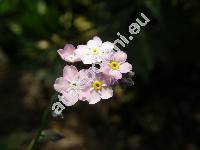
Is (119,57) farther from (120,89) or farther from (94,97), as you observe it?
(120,89)

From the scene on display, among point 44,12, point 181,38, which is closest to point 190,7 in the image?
point 181,38

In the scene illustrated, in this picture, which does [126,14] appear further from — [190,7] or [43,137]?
[43,137]

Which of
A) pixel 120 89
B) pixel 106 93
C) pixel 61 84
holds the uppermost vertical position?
pixel 120 89

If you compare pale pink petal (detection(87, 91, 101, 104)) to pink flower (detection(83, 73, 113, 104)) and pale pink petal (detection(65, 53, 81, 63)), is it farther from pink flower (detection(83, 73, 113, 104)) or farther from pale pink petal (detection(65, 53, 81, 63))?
pale pink petal (detection(65, 53, 81, 63))

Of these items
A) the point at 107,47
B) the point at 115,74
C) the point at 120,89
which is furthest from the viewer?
the point at 120,89

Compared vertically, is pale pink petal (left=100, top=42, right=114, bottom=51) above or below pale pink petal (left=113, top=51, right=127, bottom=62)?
above

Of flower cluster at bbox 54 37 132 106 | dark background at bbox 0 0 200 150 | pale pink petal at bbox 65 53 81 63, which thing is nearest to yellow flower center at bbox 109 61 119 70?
flower cluster at bbox 54 37 132 106

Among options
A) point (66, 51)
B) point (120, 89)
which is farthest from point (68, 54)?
point (120, 89)
